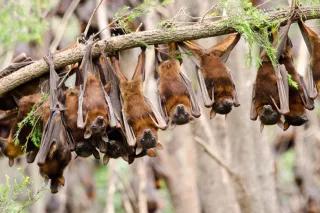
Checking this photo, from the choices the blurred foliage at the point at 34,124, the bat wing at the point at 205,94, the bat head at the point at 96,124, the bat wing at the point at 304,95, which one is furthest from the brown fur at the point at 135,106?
the bat wing at the point at 304,95

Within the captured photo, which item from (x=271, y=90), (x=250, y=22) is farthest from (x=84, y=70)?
(x=271, y=90)

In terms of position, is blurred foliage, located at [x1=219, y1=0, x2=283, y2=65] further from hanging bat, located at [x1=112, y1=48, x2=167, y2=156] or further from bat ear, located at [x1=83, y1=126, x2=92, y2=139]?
bat ear, located at [x1=83, y1=126, x2=92, y2=139]

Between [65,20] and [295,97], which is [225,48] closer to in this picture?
[295,97]

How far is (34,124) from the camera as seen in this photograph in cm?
634

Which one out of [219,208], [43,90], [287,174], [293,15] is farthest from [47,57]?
[287,174]

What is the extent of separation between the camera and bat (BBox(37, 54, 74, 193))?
6.02m

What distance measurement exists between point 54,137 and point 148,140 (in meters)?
0.64

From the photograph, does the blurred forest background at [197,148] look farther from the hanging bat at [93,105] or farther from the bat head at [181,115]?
the hanging bat at [93,105]

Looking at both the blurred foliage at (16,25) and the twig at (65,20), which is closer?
the blurred foliage at (16,25)

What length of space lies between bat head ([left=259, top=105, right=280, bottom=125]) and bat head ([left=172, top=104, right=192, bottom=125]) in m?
0.51

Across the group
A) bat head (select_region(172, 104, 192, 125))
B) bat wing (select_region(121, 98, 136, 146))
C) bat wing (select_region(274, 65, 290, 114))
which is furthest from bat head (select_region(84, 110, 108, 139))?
bat wing (select_region(274, 65, 290, 114))

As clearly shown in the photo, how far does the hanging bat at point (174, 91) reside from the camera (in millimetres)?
6125

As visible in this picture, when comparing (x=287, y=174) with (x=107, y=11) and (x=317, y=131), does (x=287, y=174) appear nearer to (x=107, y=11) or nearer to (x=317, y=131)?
(x=317, y=131)

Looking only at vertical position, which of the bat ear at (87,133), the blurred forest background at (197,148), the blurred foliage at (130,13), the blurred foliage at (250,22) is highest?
the blurred foliage at (130,13)
